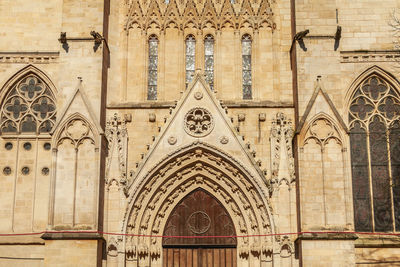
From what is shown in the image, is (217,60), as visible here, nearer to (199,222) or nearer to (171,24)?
(171,24)

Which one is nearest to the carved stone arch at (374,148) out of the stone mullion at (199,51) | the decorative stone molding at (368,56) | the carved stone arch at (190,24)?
the decorative stone molding at (368,56)

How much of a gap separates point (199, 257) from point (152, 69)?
508cm

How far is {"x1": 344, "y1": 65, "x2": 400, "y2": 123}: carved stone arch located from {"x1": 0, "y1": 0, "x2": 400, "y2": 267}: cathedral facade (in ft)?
0.19

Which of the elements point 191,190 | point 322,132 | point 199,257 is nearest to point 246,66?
point 322,132

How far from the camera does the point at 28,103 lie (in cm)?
1764

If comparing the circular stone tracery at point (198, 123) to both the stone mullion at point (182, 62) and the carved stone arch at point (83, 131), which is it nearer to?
the stone mullion at point (182, 62)

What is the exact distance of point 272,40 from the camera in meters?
17.7

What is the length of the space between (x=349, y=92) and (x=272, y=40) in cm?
244

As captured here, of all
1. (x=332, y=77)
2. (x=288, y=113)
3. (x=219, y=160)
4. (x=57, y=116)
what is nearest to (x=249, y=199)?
(x=219, y=160)

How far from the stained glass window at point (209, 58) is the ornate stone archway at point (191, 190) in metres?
2.05

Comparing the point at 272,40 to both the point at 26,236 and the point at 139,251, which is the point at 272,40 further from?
the point at 26,236

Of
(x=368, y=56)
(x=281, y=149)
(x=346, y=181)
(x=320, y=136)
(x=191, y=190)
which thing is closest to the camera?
(x=346, y=181)

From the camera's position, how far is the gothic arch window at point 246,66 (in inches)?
693

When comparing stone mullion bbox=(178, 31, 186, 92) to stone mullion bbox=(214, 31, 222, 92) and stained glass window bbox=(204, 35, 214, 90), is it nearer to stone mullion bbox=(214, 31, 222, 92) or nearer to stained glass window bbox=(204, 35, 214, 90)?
stained glass window bbox=(204, 35, 214, 90)
